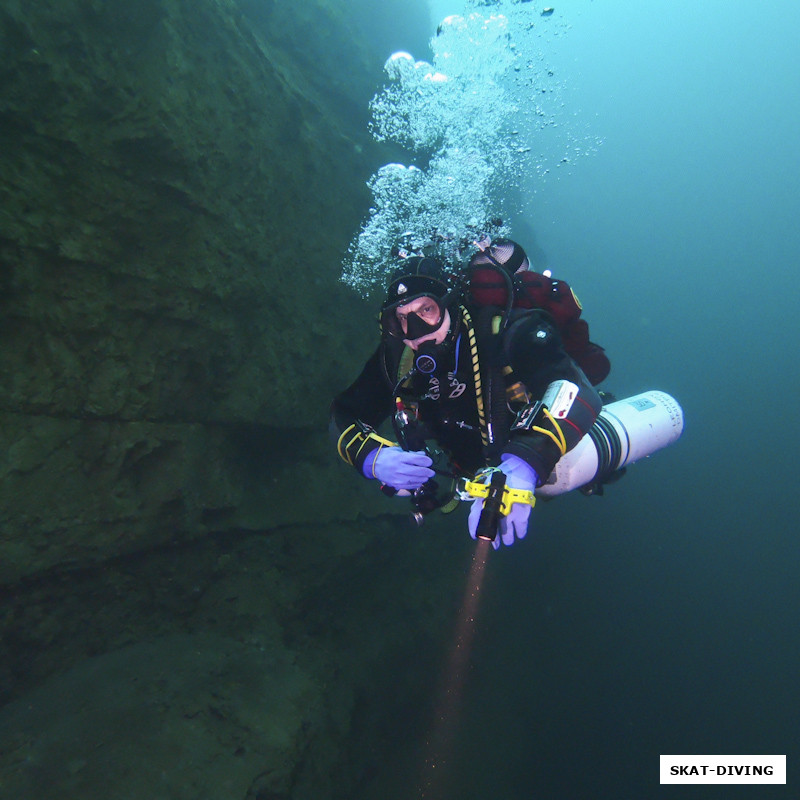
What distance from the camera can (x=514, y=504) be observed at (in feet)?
6.64

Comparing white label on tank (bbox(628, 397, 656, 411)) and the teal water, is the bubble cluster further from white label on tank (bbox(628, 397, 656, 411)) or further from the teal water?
the teal water

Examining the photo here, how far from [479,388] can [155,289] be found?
9.35ft

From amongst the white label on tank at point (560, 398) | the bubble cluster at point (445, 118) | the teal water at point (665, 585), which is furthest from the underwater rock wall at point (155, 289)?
the teal water at point (665, 585)

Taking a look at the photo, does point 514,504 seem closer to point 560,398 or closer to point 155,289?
point 560,398

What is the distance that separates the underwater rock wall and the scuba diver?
1.65 metres

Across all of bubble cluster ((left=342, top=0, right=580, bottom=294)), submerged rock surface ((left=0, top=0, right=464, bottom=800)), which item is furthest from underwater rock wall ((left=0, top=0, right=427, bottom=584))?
bubble cluster ((left=342, top=0, right=580, bottom=294))

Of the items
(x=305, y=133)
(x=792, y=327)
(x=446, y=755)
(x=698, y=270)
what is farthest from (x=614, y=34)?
(x=446, y=755)

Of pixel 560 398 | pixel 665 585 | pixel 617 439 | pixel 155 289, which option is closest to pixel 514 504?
pixel 560 398

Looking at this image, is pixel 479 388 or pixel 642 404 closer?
pixel 479 388

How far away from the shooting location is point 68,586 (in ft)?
10.7

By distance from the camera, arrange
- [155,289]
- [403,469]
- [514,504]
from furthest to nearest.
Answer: [155,289] → [403,469] → [514,504]

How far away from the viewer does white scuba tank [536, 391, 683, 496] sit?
257cm

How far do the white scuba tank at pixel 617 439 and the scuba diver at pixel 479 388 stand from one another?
39 centimetres

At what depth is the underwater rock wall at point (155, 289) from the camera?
2908mm
